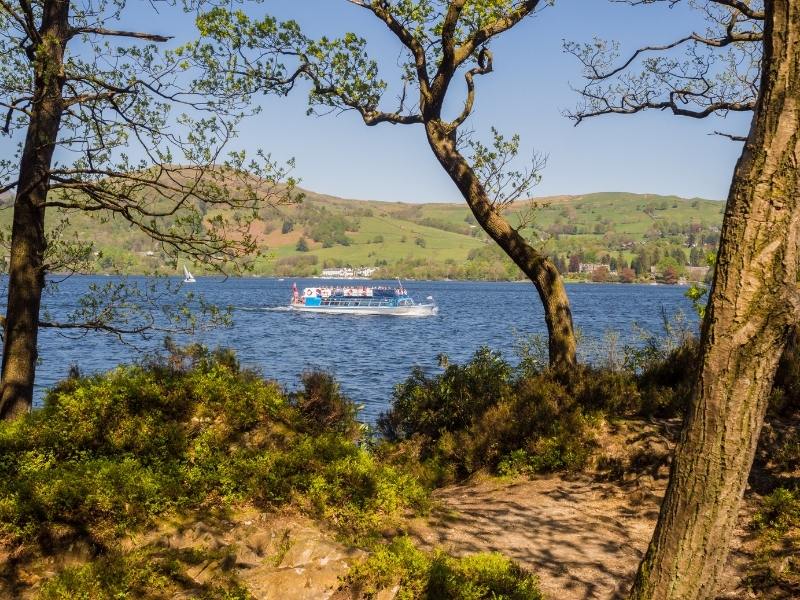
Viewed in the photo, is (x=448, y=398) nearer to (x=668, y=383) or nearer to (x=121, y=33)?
(x=668, y=383)

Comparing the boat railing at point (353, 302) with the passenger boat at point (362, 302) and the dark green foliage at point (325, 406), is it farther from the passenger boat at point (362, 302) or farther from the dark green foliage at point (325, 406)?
the dark green foliage at point (325, 406)

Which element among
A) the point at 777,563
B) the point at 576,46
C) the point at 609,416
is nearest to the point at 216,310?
the point at 609,416

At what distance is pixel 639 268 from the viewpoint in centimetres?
18925

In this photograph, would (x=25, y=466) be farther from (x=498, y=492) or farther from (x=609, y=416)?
(x=609, y=416)

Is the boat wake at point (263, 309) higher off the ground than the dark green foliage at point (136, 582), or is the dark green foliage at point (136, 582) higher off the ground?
the dark green foliage at point (136, 582)

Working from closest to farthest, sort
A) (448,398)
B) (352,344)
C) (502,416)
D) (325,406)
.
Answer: (502,416)
(325,406)
(448,398)
(352,344)

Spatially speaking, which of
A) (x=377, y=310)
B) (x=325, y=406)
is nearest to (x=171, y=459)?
(x=325, y=406)

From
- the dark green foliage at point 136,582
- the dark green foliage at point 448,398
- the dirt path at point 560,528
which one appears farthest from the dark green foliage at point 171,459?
the dark green foliage at point 448,398

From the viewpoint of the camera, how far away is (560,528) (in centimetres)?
801

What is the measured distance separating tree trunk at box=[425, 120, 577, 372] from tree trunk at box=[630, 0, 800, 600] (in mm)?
8061

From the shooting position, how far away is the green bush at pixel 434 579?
5281mm

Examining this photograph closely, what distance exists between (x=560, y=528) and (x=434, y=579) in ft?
10.1

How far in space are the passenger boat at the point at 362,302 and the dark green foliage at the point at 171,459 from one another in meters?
85.4

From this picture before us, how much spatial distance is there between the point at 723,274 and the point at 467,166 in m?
9.32
